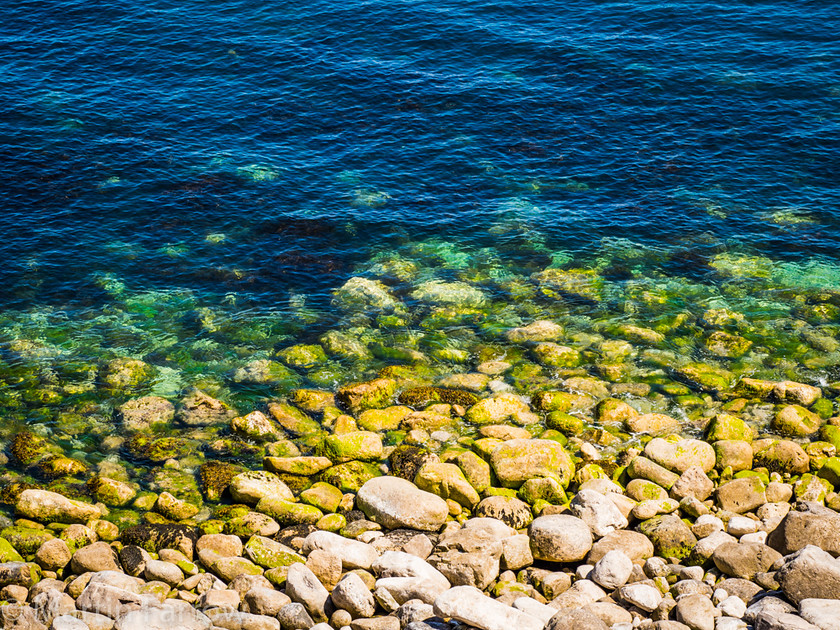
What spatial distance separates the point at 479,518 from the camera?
22141 millimetres

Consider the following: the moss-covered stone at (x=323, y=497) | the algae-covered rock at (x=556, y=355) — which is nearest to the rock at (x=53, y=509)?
the moss-covered stone at (x=323, y=497)

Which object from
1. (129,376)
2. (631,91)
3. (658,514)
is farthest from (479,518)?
(631,91)

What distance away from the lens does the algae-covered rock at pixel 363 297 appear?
37.3 meters

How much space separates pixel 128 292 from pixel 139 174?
12977 millimetres

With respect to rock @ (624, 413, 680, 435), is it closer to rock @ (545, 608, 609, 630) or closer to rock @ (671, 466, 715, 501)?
rock @ (671, 466, 715, 501)

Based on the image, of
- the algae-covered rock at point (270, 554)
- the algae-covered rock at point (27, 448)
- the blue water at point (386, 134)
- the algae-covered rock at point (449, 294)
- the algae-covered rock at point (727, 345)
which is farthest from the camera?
the blue water at point (386, 134)

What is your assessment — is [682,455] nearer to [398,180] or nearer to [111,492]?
[111,492]

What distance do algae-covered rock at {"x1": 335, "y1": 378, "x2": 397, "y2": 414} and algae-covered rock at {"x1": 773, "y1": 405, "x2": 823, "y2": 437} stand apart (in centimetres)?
1515

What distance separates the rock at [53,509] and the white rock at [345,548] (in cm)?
787

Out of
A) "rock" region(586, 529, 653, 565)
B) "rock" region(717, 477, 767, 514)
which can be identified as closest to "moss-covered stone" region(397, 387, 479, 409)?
"rock" region(586, 529, 653, 565)

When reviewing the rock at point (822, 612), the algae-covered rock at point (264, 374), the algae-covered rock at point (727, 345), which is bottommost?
the algae-covered rock at point (264, 374)

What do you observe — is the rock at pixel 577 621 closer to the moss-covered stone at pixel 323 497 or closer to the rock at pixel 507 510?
the rock at pixel 507 510

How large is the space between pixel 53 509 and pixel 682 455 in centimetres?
2098

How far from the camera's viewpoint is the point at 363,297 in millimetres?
38094
